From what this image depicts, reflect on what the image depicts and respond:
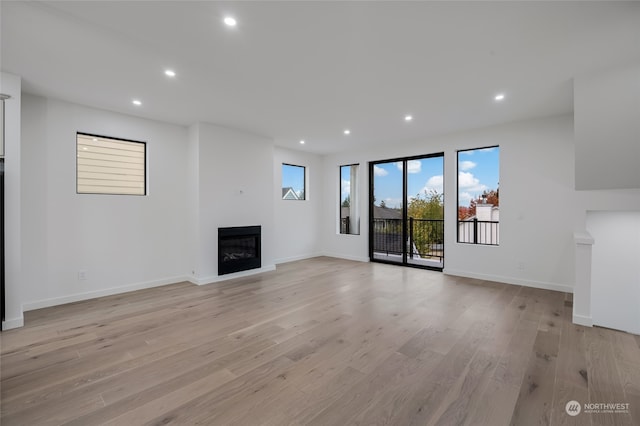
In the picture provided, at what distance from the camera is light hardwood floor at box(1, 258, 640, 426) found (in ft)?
5.81

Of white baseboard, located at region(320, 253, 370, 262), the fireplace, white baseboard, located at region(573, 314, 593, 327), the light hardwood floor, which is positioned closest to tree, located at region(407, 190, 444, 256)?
white baseboard, located at region(320, 253, 370, 262)

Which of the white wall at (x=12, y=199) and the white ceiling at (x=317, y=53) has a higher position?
the white ceiling at (x=317, y=53)

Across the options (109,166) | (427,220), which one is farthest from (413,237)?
(109,166)

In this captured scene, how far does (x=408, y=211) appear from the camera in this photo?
6230 millimetres

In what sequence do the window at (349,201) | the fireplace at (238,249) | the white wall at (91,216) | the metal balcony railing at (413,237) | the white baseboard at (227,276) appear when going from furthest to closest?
the window at (349,201)
the metal balcony railing at (413,237)
the fireplace at (238,249)
the white baseboard at (227,276)
the white wall at (91,216)

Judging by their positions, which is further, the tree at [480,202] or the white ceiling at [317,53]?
the tree at [480,202]

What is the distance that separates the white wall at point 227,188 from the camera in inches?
189

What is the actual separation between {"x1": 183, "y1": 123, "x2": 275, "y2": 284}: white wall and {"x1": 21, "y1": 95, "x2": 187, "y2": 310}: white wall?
42cm

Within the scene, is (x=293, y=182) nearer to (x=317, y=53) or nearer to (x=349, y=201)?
(x=349, y=201)

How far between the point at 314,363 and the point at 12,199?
144 inches

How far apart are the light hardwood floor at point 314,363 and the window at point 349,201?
3464mm

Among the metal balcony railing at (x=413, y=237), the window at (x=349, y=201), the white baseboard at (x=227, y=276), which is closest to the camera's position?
the white baseboard at (x=227, y=276)

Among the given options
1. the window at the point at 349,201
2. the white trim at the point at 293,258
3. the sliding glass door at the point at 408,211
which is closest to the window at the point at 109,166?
the white trim at the point at 293,258

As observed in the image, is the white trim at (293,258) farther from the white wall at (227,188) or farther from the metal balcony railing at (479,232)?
the metal balcony railing at (479,232)
